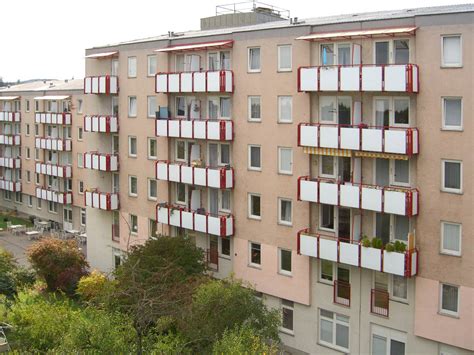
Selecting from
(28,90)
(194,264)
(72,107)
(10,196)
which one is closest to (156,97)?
(194,264)

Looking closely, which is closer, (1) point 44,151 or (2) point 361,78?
(2) point 361,78

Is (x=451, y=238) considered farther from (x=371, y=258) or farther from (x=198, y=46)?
(x=198, y=46)

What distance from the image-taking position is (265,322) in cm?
3134

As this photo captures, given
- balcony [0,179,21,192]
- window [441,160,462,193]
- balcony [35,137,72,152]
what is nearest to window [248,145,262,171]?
window [441,160,462,193]

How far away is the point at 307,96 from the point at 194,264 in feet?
39.1

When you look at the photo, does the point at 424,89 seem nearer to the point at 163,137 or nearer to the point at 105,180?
the point at 163,137

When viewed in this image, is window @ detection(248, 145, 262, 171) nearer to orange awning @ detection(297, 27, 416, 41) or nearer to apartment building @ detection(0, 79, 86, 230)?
orange awning @ detection(297, 27, 416, 41)

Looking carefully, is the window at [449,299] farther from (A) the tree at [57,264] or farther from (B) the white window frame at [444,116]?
(A) the tree at [57,264]

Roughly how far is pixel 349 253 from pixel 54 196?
146ft

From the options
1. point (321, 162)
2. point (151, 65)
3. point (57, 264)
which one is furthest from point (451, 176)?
point (57, 264)

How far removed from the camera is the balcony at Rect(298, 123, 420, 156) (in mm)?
30578

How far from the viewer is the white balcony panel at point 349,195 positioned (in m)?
32.5

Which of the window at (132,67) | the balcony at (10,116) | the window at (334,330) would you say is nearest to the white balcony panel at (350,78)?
the window at (334,330)

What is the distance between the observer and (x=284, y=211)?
37344mm
